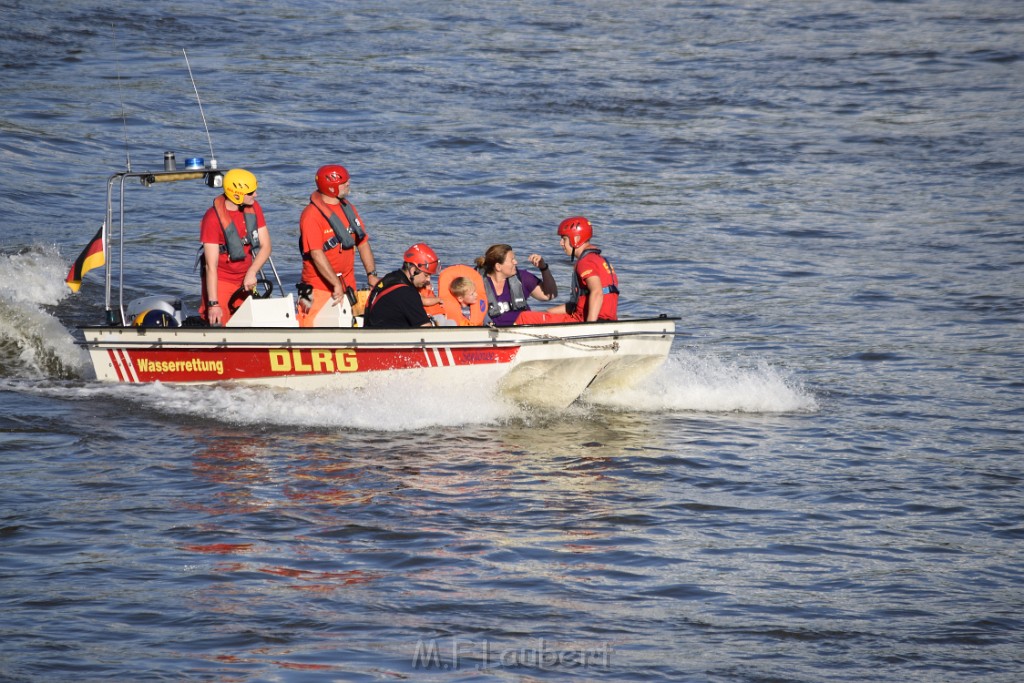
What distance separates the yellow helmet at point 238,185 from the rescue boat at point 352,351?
1.61ft

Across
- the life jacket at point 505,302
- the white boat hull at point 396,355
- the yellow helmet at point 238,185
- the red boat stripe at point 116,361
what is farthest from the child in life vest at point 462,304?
the red boat stripe at point 116,361

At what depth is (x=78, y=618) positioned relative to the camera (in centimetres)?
777

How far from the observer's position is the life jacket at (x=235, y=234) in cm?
1174

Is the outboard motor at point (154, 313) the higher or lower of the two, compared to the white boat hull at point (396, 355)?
higher

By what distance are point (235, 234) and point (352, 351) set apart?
147 cm

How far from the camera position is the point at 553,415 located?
11.9 metres

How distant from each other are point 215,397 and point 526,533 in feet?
12.6

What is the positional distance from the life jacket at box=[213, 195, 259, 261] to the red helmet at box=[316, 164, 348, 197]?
643mm

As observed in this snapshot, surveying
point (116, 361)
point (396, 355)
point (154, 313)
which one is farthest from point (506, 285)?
point (116, 361)

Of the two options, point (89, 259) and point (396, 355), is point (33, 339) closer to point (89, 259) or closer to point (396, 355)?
point (89, 259)

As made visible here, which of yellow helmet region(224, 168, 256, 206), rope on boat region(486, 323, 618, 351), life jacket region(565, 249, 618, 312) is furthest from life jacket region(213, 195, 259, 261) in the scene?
life jacket region(565, 249, 618, 312)

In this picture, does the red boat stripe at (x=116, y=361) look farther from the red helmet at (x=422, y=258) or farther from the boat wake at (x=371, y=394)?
the red helmet at (x=422, y=258)

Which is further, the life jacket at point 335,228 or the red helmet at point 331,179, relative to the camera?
the life jacket at point 335,228

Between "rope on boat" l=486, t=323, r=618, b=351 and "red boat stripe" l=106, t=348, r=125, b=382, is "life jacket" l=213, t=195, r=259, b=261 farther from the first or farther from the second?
"rope on boat" l=486, t=323, r=618, b=351
